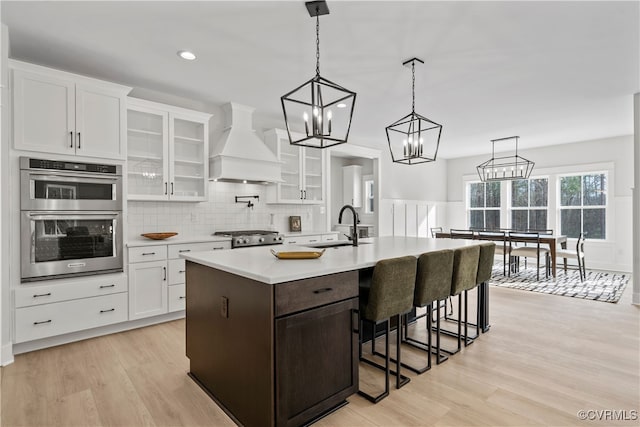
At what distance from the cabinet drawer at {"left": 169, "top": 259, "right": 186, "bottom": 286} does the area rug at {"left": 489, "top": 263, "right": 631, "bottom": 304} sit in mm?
4754

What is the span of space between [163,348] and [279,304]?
6.29 feet

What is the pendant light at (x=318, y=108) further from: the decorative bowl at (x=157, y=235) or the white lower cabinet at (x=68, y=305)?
the white lower cabinet at (x=68, y=305)

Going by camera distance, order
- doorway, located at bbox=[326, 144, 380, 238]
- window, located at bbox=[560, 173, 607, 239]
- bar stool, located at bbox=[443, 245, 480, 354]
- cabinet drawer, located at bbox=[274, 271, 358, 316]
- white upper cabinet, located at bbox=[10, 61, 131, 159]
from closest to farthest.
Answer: cabinet drawer, located at bbox=[274, 271, 358, 316]
bar stool, located at bbox=[443, 245, 480, 354]
white upper cabinet, located at bbox=[10, 61, 131, 159]
window, located at bbox=[560, 173, 607, 239]
doorway, located at bbox=[326, 144, 380, 238]

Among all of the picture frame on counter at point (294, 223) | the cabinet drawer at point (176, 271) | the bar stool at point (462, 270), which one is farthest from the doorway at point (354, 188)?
the bar stool at point (462, 270)

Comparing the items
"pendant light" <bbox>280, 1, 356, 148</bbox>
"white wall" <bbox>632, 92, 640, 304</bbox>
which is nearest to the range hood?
"pendant light" <bbox>280, 1, 356, 148</bbox>

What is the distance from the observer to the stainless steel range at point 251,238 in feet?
13.5

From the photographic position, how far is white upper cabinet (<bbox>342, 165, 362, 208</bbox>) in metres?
8.02

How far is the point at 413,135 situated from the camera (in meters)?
3.36

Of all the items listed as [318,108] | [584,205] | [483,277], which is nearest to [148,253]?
[318,108]

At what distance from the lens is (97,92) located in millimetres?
3270

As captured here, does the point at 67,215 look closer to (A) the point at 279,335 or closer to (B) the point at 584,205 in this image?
(A) the point at 279,335

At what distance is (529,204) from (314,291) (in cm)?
772

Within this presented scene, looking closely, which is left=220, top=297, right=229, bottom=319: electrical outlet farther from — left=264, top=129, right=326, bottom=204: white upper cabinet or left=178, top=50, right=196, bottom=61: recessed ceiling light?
left=264, top=129, right=326, bottom=204: white upper cabinet

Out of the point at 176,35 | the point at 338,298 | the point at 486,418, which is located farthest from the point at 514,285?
the point at 176,35
